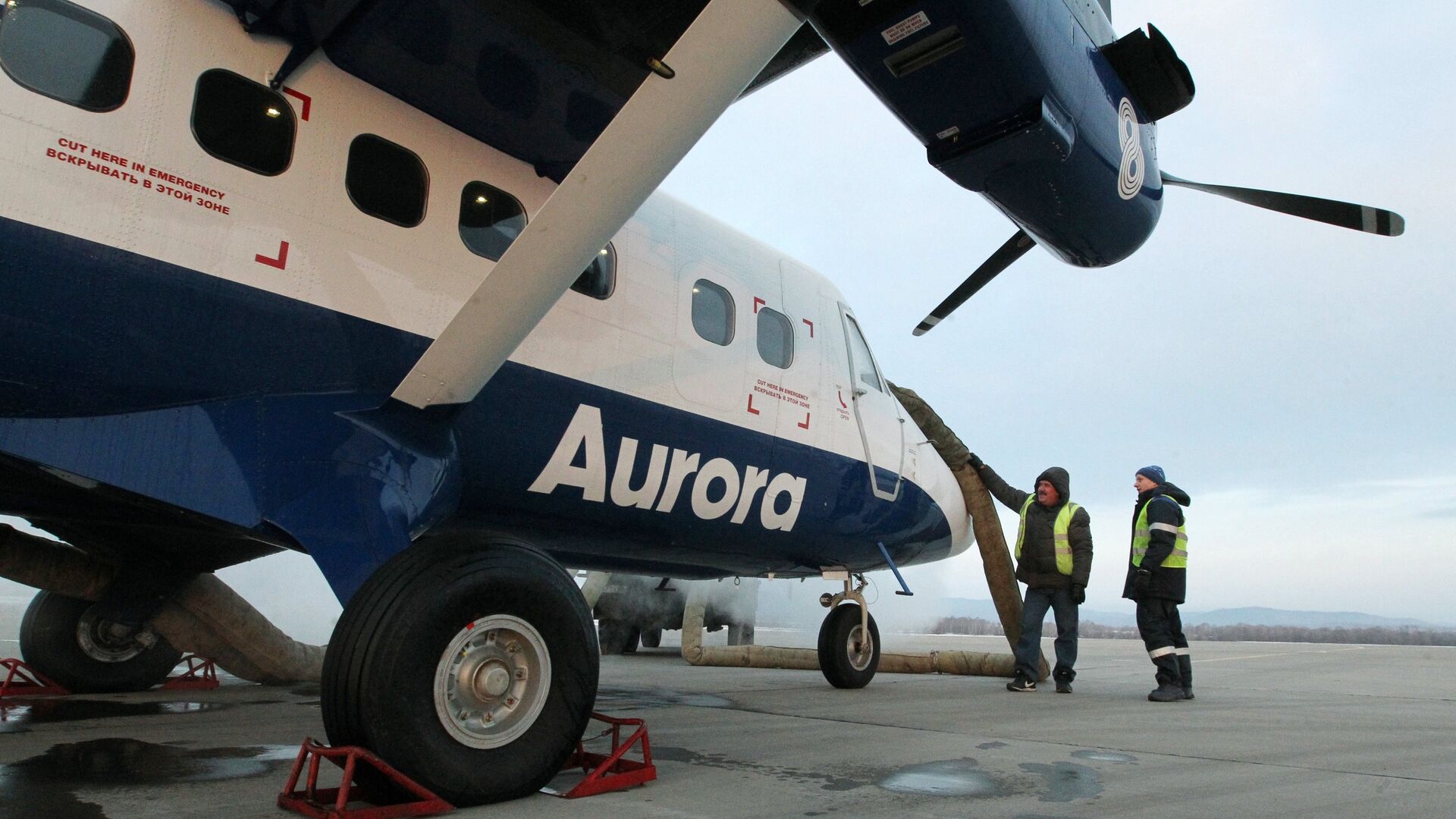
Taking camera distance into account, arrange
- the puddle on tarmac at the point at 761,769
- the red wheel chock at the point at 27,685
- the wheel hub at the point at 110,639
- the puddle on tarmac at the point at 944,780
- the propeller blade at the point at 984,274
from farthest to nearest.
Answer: the propeller blade at the point at 984,274
the wheel hub at the point at 110,639
the red wheel chock at the point at 27,685
the puddle on tarmac at the point at 761,769
the puddle on tarmac at the point at 944,780

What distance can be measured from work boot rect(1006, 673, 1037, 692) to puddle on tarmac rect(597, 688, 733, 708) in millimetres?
2853

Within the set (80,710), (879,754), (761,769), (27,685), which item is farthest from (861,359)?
(27,685)

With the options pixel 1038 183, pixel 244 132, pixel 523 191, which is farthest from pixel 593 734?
pixel 1038 183

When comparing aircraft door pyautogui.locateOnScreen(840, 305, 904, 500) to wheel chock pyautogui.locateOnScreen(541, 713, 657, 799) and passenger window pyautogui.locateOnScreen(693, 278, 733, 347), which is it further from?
wheel chock pyautogui.locateOnScreen(541, 713, 657, 799)

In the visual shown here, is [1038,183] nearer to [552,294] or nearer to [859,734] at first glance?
[552,294]

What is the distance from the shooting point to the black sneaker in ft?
26.9

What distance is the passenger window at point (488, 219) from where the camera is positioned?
4.70 m

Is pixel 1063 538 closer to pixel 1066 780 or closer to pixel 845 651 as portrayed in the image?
pixel 845 651

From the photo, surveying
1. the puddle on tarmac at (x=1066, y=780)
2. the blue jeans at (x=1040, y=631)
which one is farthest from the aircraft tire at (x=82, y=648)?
the blue jeans at (x=1040, y=631)

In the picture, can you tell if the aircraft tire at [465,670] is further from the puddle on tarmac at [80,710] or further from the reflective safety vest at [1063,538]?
the reflective safety vest at [1063,538]

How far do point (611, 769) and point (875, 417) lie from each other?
464cm

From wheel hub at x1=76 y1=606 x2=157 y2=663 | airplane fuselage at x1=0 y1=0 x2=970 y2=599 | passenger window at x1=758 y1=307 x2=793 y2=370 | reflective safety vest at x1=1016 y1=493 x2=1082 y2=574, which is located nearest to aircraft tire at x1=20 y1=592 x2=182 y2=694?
wheel hub at x1=76 y1=606 x2=157 y2=663

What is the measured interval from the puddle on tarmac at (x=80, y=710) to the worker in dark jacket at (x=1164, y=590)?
23.4ft

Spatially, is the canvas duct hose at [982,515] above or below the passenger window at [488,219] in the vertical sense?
below
